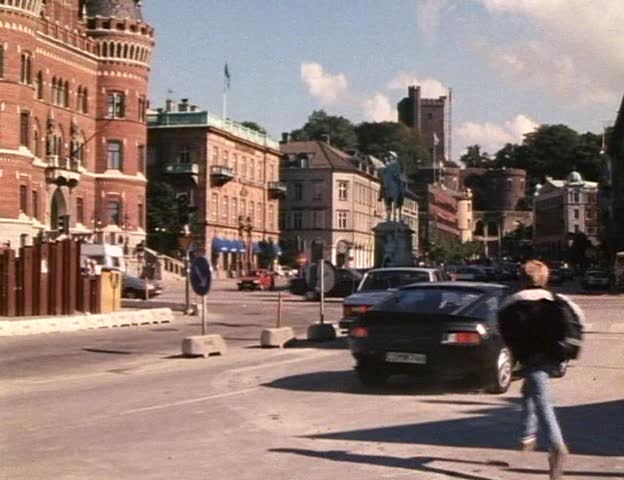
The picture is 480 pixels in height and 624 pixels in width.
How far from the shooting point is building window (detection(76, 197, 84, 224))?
3167 inches

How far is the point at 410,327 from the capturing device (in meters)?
15.9

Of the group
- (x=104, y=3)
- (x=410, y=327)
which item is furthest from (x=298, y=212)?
(x=410, y=327)

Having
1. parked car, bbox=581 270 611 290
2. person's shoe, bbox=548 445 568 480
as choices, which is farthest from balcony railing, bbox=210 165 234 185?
person's shoe, bbox=548 445 568 480

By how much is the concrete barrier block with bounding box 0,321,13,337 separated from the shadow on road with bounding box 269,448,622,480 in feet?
69.8

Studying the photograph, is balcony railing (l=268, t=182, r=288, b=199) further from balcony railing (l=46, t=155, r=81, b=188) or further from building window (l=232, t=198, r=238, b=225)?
balcony railing (l=46, t=155, r=81, b=188)

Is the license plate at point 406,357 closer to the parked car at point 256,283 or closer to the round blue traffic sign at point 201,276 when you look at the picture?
the round blue traffic sign at point 201,276

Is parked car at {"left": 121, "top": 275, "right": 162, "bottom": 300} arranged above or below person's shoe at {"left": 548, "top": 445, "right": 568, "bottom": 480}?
above

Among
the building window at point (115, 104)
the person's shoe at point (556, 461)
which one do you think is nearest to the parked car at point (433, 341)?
the person's shoe at point (556, 461)

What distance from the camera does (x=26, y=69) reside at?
67562mm

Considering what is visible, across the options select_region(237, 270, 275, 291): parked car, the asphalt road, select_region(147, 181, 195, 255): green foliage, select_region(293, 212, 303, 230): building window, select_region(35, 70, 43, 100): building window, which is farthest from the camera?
select_region(293, 212, 303, 230): building window

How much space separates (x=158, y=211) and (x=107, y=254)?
39891mm

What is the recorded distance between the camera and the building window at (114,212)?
276ft

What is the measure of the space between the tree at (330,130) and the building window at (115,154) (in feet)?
304

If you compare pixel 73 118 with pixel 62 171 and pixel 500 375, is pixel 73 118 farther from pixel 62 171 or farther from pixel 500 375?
pixel 500 375
